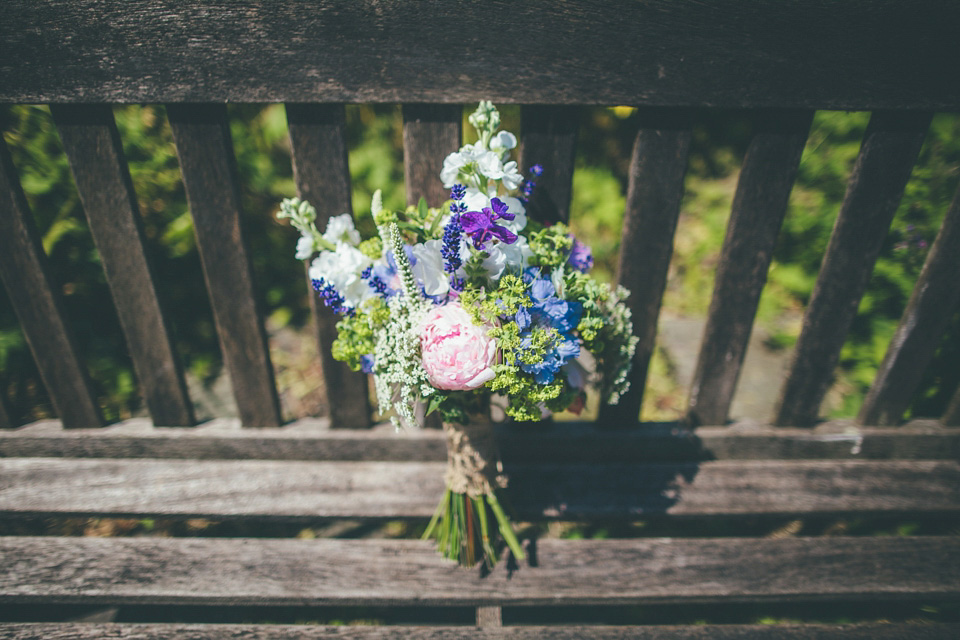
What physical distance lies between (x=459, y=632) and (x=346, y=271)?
1046 millimetres

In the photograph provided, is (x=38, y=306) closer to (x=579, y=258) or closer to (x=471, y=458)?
(x=471, y=458)

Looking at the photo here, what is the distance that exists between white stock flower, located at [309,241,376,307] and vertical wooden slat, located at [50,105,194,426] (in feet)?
2.16

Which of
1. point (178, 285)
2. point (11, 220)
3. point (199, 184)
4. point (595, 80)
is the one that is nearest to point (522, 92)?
point (595, 80)

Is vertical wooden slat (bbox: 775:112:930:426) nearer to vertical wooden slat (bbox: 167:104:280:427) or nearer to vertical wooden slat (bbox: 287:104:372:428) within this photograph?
vertical wooden slat (bbox: 287:104:372:428)

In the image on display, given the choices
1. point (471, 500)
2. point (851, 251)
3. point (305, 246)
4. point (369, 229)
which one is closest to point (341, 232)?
point (305, 246)

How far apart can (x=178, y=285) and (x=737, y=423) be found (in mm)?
2890

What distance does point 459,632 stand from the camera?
1.31 metres

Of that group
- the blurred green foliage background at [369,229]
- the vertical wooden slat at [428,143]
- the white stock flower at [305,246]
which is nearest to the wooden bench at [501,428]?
the vertical wooden slat at [428,143]

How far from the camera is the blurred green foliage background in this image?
6.94 feet

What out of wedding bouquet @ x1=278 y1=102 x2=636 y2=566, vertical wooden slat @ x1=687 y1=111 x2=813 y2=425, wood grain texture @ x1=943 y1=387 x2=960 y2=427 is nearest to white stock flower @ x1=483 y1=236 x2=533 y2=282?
wedding bouquet @ x1=278 y1=102 x2=636 y2=566

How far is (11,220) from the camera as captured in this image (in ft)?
4.33

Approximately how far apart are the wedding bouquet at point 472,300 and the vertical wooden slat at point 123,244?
22.3 inches

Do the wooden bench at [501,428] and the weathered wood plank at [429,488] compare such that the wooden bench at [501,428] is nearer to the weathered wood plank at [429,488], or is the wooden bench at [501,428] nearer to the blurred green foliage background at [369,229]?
the weathered wood plank at [429,488]

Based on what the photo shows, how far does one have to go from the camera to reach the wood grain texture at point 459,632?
4.26 feet
